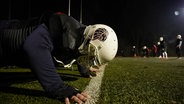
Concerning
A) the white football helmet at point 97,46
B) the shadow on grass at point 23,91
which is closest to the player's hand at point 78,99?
the shadow on grass at point 23,91

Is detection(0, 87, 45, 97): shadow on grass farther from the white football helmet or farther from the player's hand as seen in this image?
the white football helmet

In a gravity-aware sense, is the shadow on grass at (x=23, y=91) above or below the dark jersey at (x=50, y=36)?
below

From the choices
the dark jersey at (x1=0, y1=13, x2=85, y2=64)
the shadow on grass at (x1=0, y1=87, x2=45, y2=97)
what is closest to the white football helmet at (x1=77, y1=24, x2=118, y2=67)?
the dark jersey at (x1=0, y1=13, x2=85, y2=64)

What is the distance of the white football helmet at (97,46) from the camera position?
12.8 ft

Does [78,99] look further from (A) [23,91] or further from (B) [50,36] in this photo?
(A) [23,91]

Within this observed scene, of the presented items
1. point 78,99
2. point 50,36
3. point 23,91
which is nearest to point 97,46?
point 50,36

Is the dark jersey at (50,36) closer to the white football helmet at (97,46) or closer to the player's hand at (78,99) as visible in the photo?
the white football helmet at (97,46)

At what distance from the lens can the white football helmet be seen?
3.92 m

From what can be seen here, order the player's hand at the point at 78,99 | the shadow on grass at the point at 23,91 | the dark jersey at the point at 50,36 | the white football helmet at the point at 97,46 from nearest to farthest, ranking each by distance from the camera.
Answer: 1. the player's hand at the point at 78,99
2. the dark jersey at the point at 50,36
3. the shadow on grass at the point at 23,91
4. the white football helmet at the point at 97,46

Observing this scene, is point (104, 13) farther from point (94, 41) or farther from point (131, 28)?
point (94, 41)

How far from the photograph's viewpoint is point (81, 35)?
Result: 388 cm

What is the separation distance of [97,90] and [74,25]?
1058mm

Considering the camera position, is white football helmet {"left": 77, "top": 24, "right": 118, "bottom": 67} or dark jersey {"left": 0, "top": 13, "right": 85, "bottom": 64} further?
white football helmet {"left": 77, "top": 24, "right": 118, "bottom": 67}

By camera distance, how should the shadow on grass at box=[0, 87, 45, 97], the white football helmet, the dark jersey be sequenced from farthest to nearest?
the white football helmet → the shadow on grass at box=[0, 87, 45, 97] → the dark jersey
